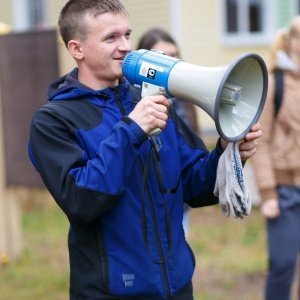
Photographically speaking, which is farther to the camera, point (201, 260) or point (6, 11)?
point (6, 11)

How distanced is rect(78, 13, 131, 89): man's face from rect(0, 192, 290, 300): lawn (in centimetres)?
323

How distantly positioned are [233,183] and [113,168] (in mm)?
457

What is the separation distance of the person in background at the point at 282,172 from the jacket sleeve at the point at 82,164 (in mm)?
1943

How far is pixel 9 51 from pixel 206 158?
3.97 m

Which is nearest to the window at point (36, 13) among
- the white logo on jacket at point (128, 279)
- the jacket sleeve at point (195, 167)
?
the jacket sleeve at point (195, 167)

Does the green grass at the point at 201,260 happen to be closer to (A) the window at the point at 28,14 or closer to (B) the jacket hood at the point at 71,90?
(B) the jacket hood at the point at 71,90

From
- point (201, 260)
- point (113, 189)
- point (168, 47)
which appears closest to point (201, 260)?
point (201, 260)

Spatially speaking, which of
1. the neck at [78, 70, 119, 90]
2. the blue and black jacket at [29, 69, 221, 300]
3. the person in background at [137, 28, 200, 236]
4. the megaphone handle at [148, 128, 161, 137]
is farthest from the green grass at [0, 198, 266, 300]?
the megaphone handle at [148, 128, 161, 137]

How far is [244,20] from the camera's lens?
43.8 ft

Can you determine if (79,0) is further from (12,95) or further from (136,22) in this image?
(136,22)

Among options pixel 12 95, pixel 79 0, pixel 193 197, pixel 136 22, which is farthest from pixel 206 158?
pixel 136 22

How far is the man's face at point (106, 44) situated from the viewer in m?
2.69

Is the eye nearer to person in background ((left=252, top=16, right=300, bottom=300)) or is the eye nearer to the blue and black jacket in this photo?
the blue and black jacket

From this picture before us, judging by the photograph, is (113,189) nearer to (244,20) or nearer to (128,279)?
(128,279)
